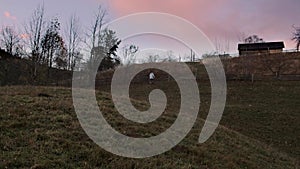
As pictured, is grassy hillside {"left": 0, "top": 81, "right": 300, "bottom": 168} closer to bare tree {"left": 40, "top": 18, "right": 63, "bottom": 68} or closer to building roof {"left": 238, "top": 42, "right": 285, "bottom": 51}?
bare tree {"left": 40, "top": 18, "right": 63, "bottom": 68}

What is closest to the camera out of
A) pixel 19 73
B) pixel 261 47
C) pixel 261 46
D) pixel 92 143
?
pixel 92 143

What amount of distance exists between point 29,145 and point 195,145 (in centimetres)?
477

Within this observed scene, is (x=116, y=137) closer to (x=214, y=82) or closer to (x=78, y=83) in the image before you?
(x=78, y=83)

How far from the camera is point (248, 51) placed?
251 feet

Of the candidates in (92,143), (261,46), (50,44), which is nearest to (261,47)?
(261,46)

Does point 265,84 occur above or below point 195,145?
above

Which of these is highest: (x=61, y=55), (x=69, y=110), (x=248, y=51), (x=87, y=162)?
(x=248, y=51)

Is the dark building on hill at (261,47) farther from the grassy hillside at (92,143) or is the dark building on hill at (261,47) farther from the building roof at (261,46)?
the grassy hillside at (92,143)

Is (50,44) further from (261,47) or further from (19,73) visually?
(261,47)

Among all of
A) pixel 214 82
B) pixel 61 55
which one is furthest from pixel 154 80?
pixel 61 55

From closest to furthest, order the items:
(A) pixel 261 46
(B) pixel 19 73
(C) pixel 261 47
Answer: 1. (B) pixel 19 73
2. (C) pixel 261 47
3. (A) pixel 261 46

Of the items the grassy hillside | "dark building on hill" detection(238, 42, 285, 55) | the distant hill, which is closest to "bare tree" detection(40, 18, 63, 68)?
the distant hill

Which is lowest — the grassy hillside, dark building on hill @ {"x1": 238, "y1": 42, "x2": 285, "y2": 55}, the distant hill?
the grassy hillside

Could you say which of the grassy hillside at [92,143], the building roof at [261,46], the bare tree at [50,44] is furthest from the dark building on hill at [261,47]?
the grassy hillside at [92,143]
